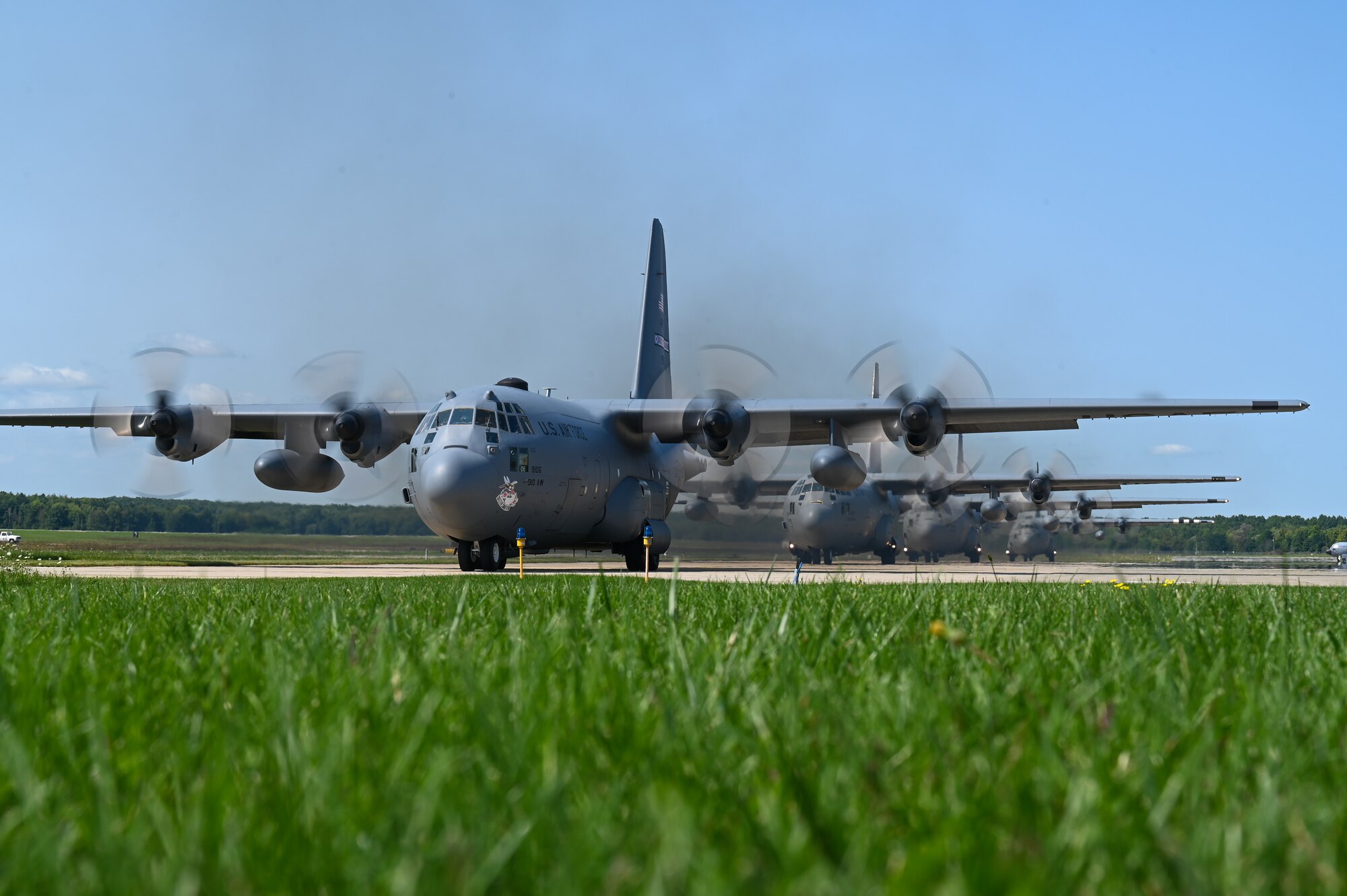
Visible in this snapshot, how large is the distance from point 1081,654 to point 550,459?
1882 centimetres

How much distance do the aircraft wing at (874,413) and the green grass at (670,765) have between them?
2076 cm

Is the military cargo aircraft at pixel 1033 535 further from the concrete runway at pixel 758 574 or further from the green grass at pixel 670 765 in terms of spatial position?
the green grass at pixel 670 765

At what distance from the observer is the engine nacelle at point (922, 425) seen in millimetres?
22578

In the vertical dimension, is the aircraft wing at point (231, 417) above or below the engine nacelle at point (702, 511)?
above

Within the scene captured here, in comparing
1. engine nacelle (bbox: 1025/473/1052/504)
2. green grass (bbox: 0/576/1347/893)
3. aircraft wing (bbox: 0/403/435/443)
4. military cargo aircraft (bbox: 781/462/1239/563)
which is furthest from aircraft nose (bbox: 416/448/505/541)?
engine nacelle (bbox: 1025/473/1052/504)

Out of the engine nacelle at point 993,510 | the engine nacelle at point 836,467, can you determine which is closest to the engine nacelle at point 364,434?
the engine nacelle at point 836,467

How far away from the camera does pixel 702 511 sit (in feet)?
123

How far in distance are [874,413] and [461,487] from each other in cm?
926

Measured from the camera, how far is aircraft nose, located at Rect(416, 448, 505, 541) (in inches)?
765

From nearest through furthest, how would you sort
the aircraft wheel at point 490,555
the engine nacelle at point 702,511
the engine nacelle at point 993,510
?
1. the aircraft wheel at point 490,555
2. the engine nacelle at point 702,511
3. the engine nacelle at point 993,510

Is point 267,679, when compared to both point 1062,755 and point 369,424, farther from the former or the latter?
point 369,424

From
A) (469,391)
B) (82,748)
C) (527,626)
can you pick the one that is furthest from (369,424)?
(82,748)

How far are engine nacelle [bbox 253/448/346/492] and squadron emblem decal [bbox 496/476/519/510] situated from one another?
6.65 m

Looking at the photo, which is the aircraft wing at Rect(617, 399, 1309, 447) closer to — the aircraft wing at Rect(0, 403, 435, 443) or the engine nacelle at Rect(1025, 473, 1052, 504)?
the aircraft wing at Rect(0, 403, 435, 443)
